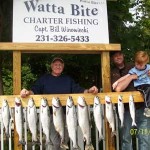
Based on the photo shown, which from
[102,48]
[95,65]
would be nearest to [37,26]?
[102,48]

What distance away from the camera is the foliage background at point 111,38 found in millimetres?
6547

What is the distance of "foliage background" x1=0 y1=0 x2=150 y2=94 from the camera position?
655cm

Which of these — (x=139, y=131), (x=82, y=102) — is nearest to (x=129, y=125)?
(x=139, y=131)

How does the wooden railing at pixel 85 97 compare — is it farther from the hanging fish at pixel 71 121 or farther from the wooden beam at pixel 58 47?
the wooden beam at pixel 58 47

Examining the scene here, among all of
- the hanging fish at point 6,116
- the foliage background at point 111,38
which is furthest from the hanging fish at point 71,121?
the foliage background at point 111,38

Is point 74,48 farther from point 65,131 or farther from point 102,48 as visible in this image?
point 65,131

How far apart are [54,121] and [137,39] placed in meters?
3.15

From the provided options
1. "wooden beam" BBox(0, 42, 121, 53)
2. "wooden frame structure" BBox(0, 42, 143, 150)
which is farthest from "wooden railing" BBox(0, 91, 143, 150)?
"wooden beam" BBox(0, 42, 121, 53)

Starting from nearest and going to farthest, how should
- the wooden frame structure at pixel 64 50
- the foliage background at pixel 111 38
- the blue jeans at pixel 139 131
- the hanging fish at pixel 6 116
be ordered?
1. the hanging fish at pixel 6 116
2. the wooden frame structure at pixel 64 50
3. the blue jeans at pixel 139 131
4. the foliage background at pixel 111 38

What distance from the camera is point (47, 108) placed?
14.4 feet

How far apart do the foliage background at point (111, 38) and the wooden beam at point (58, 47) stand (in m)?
1.66

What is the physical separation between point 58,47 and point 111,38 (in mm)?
2011

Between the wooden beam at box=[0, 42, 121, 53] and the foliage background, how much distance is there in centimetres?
166

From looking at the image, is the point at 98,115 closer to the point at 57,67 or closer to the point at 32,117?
→ the point at 32,117
